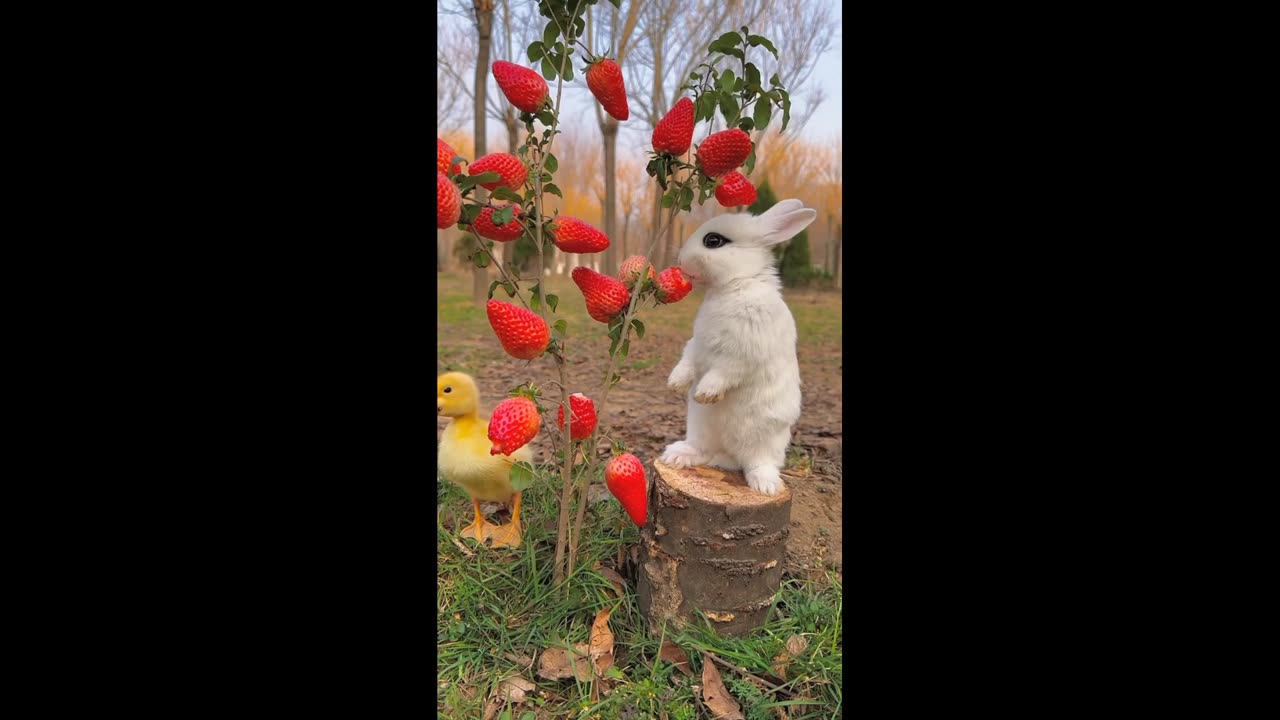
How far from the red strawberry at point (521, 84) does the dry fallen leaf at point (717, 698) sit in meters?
1.00

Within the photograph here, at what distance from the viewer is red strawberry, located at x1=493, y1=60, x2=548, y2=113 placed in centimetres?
107

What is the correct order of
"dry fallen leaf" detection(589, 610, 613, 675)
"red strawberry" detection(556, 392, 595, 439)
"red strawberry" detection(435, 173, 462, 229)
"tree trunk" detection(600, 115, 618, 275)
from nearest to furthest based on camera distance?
1. "red strawberry" detection(435, 173, 462, 229)
2. "dry fallen leaf" detection(589, 610, 613, 675)
3. "red strawberry" detection(556, 392, 595, 439)
4. "tree trunk" detection(600, 115, 618, 275)

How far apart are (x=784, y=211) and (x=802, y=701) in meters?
0.85

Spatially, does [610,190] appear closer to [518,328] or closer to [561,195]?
[561,195]

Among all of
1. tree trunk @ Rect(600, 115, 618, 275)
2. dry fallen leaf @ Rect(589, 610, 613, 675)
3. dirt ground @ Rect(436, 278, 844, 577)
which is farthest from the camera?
dirt ground @ Rect(436, 278, 844, 577)

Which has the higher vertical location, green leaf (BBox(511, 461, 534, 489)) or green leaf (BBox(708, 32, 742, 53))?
green leaf (BBox(708, 32, 742, 53))

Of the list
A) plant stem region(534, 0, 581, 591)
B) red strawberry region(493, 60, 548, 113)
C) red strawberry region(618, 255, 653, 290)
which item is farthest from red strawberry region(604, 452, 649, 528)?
red strawberry region(493, 60, 548, 113)

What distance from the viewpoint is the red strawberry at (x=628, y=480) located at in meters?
1.15

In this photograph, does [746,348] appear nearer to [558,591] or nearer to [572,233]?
[572,233]

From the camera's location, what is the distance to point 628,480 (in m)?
1.16

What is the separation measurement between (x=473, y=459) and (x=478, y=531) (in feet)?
0.52

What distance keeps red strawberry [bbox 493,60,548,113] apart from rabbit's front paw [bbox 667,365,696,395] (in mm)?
581

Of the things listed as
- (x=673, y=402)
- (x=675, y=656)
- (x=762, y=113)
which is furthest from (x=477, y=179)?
(x=673, y=402)

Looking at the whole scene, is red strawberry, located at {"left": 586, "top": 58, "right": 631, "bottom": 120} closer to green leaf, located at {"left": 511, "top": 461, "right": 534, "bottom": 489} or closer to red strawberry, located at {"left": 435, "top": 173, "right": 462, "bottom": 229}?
red strawberry, located at {"left": 435, "top": 173, "right": 462, "bottom": 229}
